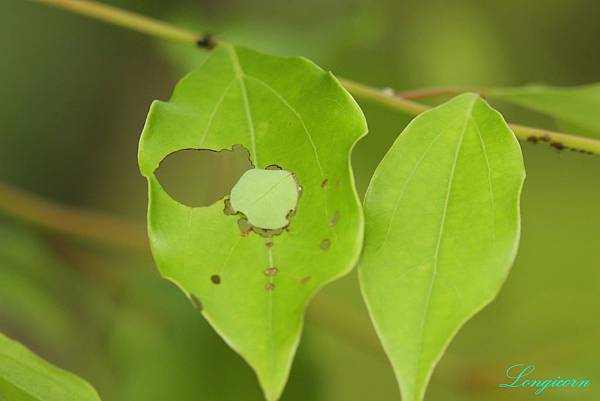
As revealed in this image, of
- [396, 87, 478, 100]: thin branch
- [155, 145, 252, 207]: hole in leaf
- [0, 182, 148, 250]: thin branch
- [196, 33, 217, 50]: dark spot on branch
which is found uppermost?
[196, 33, 217, 50]: dark spot on branch

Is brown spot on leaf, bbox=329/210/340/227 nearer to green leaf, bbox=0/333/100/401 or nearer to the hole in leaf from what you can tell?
green leaf, bbox=0/333/100/401

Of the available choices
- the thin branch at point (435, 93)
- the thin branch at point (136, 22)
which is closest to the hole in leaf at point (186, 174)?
the thin branch at point (136, 22)

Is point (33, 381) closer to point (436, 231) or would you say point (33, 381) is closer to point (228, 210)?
point (228, 210)

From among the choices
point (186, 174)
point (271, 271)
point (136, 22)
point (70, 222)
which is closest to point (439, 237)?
point (271, 271)

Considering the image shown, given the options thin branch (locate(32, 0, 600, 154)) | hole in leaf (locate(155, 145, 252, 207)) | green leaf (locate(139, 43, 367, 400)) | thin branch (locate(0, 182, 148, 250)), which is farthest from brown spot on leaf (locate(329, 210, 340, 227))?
hole in leaf (locate(155, 145, 252, 207))

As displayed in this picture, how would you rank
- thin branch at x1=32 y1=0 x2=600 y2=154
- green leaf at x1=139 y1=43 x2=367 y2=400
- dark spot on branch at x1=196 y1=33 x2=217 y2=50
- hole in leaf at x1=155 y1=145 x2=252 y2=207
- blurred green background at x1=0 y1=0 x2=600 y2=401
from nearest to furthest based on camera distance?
green leaf at x1=139 y1=43 x2=367 y2=400
thin branch at x1=32 y1=0 x2=600 y2=154
dark spot on branch at x1=196 y1=33 x2=217 y2=50
blurred green background at x1=0 y1=0 x2=600 y2=401
hole in leaf at x1=155 y1=145 x2=252 y2=207

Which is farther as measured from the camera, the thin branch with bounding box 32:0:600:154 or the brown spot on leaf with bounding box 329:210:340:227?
the thin branch with bounding box 32:0:600:154

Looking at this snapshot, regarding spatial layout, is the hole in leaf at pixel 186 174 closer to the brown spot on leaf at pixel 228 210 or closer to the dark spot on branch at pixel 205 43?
the dark spot on branch at pixel 205 43
